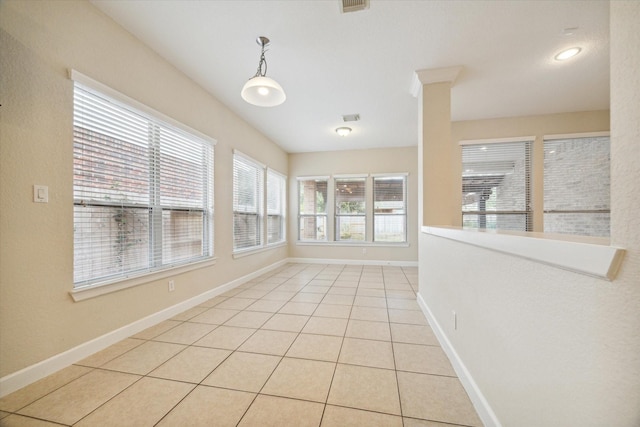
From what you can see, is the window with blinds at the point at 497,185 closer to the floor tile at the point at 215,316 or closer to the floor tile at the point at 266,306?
the floor tile at the point at 266,306

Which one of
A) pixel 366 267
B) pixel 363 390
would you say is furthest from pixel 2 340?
pixel 366 267

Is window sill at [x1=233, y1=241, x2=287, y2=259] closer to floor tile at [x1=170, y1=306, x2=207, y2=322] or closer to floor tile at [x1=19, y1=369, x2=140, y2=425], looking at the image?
floor tile at [x1=170, y1=306, x2=207, y2=322]

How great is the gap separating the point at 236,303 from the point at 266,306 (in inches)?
16.7

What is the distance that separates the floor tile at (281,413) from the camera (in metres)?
1.35

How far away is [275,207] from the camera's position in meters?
5.78

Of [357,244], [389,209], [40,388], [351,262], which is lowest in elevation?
[351,262]

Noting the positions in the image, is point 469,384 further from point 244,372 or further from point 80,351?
point 80,351

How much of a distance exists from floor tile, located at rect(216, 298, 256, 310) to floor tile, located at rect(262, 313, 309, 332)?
1.80ft

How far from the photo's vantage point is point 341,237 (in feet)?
20.3

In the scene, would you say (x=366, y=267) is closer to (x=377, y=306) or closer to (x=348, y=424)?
(x=377, y=306)

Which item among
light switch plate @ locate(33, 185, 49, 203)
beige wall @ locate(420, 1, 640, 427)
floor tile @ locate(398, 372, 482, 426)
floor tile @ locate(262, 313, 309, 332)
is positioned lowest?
floor tile @ locate(262, 313, 309, 332)

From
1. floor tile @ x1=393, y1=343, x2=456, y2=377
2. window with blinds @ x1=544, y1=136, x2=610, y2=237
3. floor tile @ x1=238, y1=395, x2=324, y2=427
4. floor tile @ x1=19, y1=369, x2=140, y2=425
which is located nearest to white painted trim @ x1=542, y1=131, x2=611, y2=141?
window with blinds @ x1=544, y1=136, x2=610, y2=237

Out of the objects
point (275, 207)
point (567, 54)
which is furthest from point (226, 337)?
A: point (567, 54)

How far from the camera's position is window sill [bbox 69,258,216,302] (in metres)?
1.90
